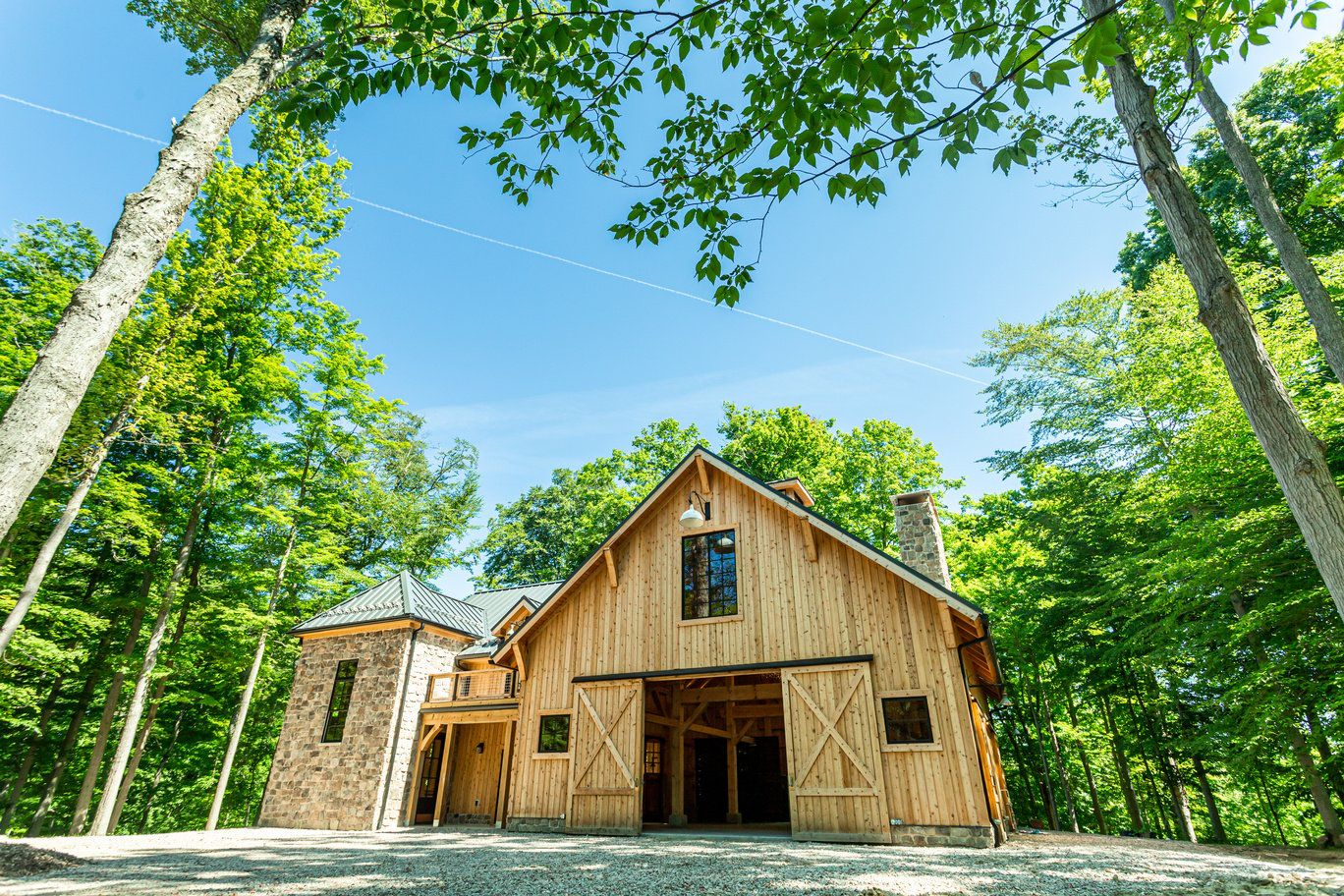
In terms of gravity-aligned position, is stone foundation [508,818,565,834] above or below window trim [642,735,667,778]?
below

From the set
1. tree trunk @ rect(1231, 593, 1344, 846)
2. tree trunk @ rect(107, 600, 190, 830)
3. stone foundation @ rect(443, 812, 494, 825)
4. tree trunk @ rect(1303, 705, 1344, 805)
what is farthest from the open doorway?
tree trunk @ rect(107, 600, 190, 830)

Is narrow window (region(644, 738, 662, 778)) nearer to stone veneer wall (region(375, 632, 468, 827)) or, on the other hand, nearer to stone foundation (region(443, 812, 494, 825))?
stone foundation (region(443, 812, 494, 825))

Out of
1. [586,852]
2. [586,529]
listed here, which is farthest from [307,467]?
[586,852]

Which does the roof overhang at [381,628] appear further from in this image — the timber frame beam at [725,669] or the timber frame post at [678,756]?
the timber frame post at [678,756]

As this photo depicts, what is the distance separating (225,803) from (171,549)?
48.9 ft

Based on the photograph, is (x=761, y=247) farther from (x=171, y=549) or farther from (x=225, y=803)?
(x=225, y=803)

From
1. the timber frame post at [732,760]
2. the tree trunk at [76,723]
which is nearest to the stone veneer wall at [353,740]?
the tree trunk at [76,723]

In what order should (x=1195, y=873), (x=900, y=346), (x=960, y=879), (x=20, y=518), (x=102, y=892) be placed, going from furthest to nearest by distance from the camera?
(x=900, y=346)
(x=20, y=518)
(x=1195, y=873)
(x=960, y=879)
(x=102, y=892)

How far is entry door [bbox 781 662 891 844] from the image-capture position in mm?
8758

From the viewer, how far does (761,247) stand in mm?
4121

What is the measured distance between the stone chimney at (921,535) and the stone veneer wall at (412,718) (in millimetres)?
11637

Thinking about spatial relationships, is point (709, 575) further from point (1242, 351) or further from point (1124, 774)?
point (1124, 774)

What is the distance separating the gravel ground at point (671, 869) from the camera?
16.9 feet

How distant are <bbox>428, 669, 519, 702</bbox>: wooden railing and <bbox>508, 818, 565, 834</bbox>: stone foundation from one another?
3.55m
